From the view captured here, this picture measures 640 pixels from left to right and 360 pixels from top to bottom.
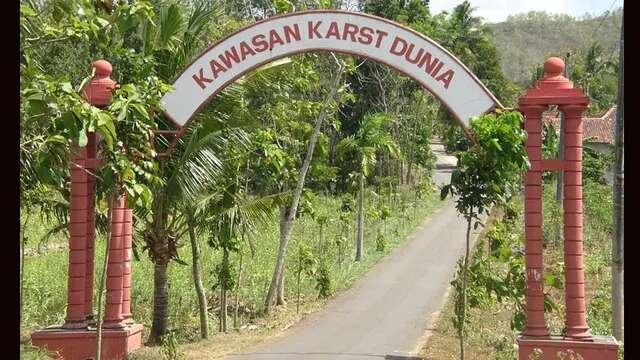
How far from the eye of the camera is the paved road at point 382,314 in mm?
13617

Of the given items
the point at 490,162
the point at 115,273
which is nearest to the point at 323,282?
the point at 115,273

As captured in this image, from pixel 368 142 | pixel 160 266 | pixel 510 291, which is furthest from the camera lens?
pixel 368 142

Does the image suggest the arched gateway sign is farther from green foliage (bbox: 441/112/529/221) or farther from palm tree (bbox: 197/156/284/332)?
palm tree (bbox: 197/156/284/332)

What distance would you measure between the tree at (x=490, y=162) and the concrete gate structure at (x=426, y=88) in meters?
0.27

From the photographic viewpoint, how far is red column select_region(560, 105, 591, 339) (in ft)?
34.4

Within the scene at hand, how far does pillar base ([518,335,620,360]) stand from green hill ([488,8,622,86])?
11975 cm

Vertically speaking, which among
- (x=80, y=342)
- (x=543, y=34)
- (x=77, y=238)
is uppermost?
(x=543, y=34)

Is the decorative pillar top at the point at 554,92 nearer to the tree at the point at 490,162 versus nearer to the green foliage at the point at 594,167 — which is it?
the tree at the point at 490,162

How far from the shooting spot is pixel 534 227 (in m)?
10.6

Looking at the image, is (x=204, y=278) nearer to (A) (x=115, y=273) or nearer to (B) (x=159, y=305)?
(B) (x=159, y=305)

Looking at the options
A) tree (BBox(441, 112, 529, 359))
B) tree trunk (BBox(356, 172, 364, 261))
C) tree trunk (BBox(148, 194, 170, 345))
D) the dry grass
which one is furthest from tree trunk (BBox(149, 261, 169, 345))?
tree trunk (BBox(356, 172, 364, 261))

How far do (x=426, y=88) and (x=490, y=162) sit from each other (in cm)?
128

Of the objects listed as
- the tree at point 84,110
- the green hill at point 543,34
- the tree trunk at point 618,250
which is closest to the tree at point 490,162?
the tree trunk at point 618,250

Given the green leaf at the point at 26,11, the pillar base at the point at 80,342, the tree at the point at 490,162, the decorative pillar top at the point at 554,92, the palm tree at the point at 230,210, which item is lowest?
the pillar base at the point at 80,342
